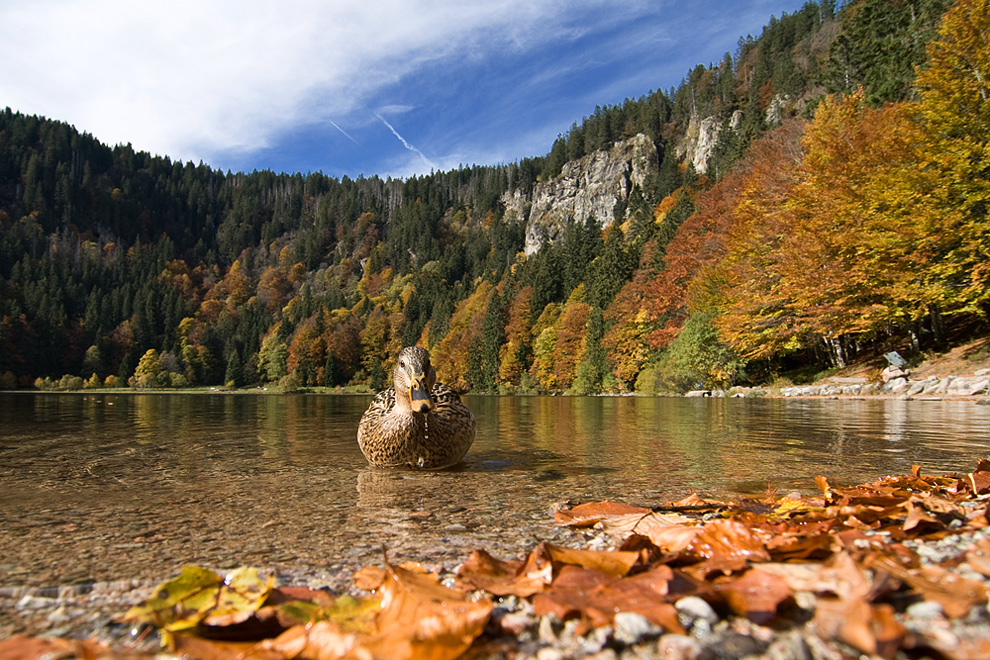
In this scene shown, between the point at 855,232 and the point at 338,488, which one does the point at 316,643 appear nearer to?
the point at 338,488

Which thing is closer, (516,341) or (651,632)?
(651,632)

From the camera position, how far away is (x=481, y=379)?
229ft

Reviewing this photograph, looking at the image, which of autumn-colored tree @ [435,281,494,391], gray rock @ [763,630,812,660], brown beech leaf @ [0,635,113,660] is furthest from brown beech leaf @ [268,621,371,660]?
autumn-colored tree @ [435,281,494,391]

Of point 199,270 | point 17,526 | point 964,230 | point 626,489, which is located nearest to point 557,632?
point 626,489

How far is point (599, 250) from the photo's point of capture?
7300 centimetres

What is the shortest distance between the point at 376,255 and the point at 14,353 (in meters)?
81.6

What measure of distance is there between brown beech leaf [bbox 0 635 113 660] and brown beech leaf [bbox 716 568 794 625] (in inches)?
59.9

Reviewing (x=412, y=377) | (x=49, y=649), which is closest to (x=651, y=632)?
(x=49, y=649)

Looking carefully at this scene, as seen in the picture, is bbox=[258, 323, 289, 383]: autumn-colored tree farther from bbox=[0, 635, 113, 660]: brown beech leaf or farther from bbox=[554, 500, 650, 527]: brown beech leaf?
bbox=[0, 635, 113, 660]: brown beech leaf

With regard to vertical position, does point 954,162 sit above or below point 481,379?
above

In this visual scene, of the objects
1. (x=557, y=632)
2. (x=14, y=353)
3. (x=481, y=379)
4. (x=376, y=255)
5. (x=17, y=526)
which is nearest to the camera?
(x=557, y=632)

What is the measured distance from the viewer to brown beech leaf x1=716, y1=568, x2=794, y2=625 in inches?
51.5

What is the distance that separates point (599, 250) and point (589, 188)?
58.6 meters

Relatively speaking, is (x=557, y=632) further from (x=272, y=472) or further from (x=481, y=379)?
(x=481, y=379)
